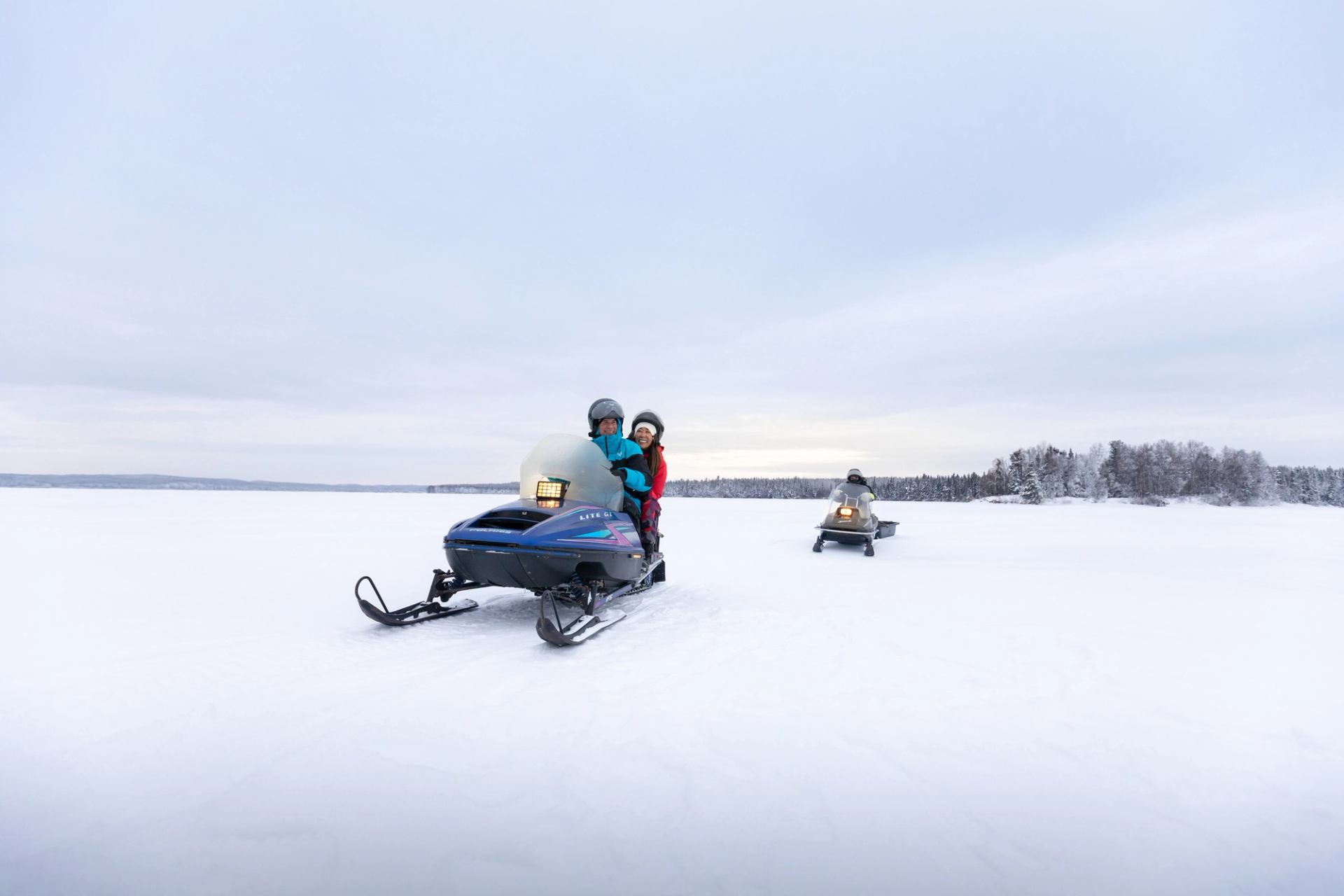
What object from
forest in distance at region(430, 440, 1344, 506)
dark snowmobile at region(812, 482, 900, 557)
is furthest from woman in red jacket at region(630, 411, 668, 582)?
forest in distance at region(430, 440, 1344, 506)

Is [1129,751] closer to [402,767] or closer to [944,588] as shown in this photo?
[402,767]

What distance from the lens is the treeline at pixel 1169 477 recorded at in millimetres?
53406

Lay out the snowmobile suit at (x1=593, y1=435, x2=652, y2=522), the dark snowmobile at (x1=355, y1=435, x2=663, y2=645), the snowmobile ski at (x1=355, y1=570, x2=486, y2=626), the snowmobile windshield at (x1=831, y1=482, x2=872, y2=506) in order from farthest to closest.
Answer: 1. the snowmobile windshield at (x1=831, y1=482, x2=872, y2=506)
2. the snowmobile suit at (x1=593, y1=435, x2=652, y2=522)
3. the snowmobile ski at (x1=355, y1=570, x2=486, y2=626)
4. the dark snowmobile at (x1=355, y1=435, x2=663, y2=645)

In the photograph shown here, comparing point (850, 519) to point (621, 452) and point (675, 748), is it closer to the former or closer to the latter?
point (621, 452)

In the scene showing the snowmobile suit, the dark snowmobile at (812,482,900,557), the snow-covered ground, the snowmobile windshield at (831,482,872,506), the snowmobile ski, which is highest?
the snowmobile suit

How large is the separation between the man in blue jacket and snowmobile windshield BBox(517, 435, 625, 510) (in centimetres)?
18

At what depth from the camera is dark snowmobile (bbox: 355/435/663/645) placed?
4.73 metres

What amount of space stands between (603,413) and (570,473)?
38.4 inches

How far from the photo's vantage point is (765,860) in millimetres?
2096

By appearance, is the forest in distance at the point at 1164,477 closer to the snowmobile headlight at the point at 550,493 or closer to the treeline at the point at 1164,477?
the treeline at the point at 1164,477

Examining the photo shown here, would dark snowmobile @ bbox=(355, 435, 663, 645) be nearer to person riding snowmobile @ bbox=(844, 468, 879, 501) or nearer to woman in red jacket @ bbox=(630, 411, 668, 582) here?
woman in red jacket @ bbox=(630, 411, 668, 582)

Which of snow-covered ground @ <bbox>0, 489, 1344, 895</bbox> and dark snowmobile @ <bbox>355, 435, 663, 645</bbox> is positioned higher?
dark snowmobile @ <bbox>355, 435, 663, 645</bbox>

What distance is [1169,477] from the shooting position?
5778cm

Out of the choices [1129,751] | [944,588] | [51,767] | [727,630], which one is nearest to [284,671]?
[51,767]
